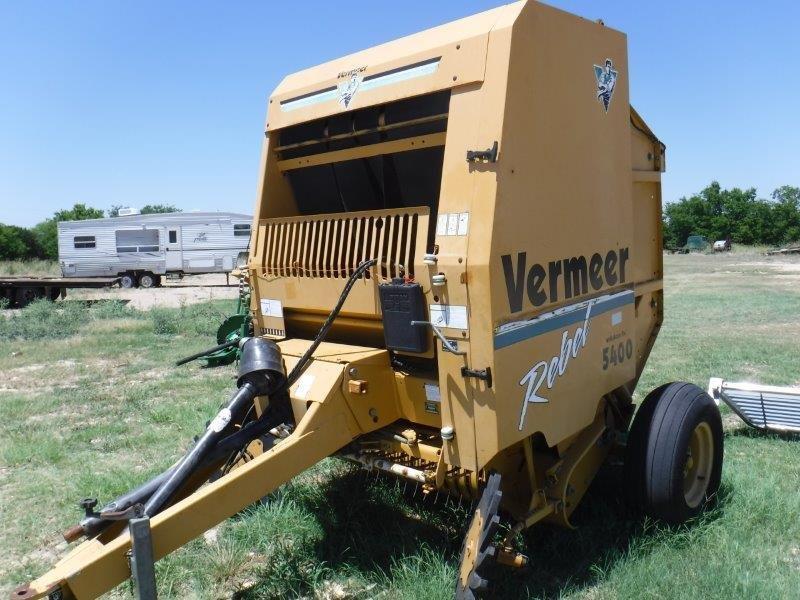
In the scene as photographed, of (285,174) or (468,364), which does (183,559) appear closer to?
(468,364)

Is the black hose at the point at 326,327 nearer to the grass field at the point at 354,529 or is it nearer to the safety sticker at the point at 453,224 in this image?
the safety sticker at the point at 453,224

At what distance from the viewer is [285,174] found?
456cm

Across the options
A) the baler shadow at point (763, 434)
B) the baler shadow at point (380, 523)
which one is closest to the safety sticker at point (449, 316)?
the baler shadow at point (380, 523)

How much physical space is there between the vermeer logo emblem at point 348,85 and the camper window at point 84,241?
98.0 feet

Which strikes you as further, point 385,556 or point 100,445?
point 100,445

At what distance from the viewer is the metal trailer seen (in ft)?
97.8

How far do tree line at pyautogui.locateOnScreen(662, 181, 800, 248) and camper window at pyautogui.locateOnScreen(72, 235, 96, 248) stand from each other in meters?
49.3

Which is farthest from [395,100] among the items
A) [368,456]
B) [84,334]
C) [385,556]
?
[84,334]

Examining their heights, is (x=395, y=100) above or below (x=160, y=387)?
above

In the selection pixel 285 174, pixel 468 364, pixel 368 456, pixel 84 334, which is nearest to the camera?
pixel 468 364

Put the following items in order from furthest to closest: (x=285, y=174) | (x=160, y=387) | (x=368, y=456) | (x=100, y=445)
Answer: (x=160, y=387), (x=100, y=445), (x=285, y=174), (x=368, y=456)

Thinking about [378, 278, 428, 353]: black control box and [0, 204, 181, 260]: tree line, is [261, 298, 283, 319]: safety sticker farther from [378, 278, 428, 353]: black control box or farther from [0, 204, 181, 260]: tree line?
[0, 204, 181, 260]: tree line

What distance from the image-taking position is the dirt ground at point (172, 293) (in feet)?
75.8

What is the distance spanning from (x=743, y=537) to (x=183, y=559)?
328 centimetres
